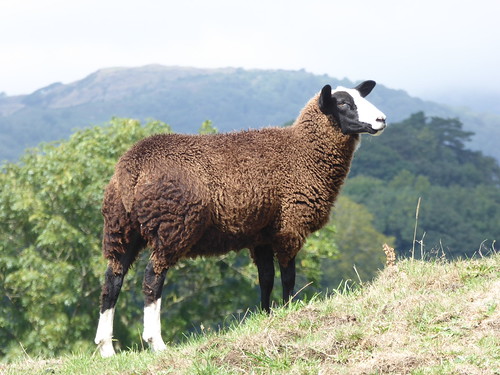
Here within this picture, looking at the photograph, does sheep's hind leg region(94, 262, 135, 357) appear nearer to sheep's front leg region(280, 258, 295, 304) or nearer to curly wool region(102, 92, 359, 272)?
curly wool region(102, 92, 359, 272)

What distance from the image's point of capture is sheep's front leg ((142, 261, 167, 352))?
8016 millimetres

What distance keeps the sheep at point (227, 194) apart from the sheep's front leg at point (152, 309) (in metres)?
0.01

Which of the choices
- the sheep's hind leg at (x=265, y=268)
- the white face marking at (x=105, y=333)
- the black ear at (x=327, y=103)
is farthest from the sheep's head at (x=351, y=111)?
the white face marking at (x=105, y=333)

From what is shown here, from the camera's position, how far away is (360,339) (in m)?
6.18

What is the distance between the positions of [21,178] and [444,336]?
77.5 feet

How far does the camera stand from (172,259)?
8242mm

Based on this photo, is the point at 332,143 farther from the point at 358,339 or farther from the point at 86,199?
the point at 86,199

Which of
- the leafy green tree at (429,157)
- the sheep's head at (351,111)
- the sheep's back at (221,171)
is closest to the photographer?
the sheep's back at (221,171)

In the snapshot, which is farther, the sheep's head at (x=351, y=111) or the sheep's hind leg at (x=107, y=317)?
the sheep's head at (x=351, y=111)

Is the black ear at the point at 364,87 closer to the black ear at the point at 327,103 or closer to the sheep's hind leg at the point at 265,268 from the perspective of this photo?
the black ear at the point at 327,103

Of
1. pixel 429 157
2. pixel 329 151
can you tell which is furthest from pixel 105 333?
pixel 429 157

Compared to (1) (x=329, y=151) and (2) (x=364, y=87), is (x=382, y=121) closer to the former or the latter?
(1) (x=329, y=151)

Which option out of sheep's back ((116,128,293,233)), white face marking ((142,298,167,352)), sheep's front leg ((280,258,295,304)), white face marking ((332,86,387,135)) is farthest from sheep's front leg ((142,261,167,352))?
white face marking ((332,86,387,135))

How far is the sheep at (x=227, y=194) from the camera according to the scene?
814 centimetres
